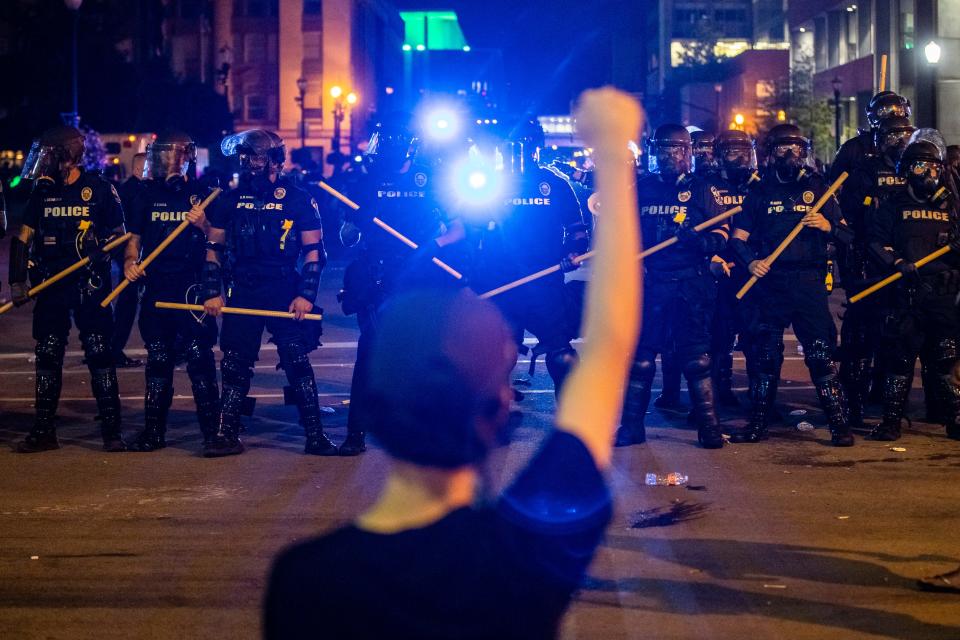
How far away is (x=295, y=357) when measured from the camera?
9523 millimetres

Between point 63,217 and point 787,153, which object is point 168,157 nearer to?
point 63,217

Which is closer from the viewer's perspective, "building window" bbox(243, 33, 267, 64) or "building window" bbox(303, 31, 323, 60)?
"building window" bbox(303, 31, 323, 60)

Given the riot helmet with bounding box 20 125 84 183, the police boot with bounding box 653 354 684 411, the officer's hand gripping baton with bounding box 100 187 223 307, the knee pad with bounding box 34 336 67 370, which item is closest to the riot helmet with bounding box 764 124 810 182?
the police boot with bounding box 653 354 684 411

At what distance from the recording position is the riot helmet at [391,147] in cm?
987

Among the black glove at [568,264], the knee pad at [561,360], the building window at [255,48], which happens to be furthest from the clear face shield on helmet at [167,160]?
the building window at [255,48]

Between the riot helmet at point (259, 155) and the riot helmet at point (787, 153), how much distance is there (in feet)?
11.6

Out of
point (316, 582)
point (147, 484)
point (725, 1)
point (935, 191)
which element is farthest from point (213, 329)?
point (725, 1)

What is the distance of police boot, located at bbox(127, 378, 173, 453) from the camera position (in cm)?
967

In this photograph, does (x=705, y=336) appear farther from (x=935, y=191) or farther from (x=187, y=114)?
(x=187, y=114)

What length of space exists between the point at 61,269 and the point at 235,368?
1473 mm

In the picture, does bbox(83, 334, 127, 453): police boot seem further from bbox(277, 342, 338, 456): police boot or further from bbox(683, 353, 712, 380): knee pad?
bbox(683, 353, 712, 380): knee pad

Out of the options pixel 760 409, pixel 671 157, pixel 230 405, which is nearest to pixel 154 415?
pixel 230 405

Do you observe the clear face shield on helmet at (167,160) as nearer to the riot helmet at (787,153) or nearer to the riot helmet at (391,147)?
the riot helmet at (391,147)

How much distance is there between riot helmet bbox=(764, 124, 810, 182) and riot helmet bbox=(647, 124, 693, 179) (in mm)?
621
